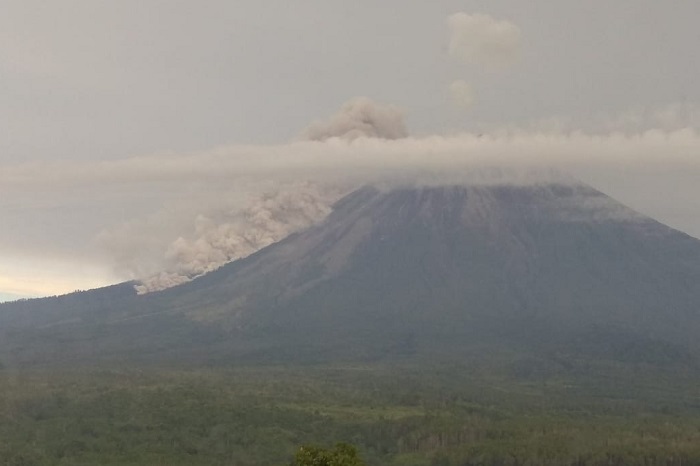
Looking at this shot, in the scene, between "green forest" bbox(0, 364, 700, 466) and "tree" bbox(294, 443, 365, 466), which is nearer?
"tree" bbox(294, 443, 365, 466)

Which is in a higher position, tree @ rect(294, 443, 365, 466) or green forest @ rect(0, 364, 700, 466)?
tree @ rect(294, 443, 365, 466)

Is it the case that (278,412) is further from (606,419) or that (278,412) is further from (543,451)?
(606,419)

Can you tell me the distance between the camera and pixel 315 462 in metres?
62.1

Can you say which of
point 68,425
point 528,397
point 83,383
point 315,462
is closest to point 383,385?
point 528,397

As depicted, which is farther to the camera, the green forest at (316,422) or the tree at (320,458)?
the green forest at (316,422)

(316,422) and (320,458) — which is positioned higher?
(320,458)

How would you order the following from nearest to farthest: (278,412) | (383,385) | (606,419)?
(278,412) < (606,419) < (383,385)

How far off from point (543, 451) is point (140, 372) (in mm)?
96329

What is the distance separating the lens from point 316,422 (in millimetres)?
140000

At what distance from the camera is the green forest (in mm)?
122312

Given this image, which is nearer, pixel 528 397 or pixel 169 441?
pixel 169 441

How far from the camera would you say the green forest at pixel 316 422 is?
401ft

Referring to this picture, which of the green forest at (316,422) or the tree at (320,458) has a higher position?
the tree at (320,458)

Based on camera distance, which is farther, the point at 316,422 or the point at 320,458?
the point at 316,422
